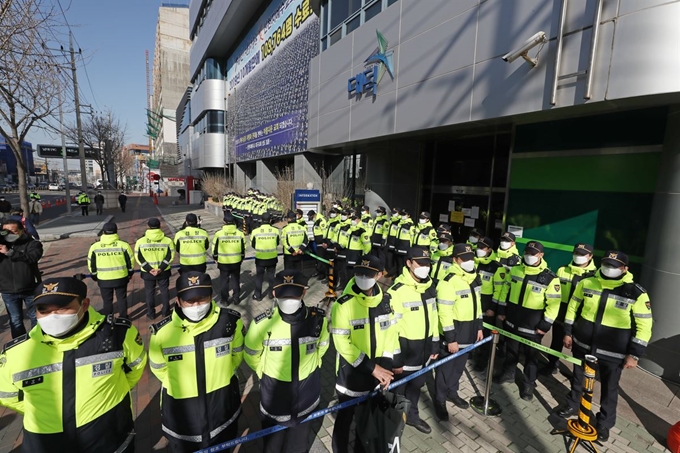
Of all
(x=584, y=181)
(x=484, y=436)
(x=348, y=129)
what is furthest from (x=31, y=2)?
(x=584, y=181)

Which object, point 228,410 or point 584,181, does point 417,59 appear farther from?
point 228,410

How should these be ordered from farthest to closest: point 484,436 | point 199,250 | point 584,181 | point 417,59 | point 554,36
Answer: point 417,59 < point 584,181 < point 199,250 < point 554,36 < point 484,436

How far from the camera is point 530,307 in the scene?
4.45m

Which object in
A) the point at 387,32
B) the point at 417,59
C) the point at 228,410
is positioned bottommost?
the point at 228,410

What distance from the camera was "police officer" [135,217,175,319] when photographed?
6082 millimetres

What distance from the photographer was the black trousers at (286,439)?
275 cm

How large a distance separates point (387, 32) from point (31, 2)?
30.6 feet

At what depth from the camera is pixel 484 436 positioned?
369 cm

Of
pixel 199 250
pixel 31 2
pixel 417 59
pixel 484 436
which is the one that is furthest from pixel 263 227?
pixel 31 2

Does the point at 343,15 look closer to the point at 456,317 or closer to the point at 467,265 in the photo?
the point at 467,265

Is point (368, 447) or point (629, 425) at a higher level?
point (368, 447)

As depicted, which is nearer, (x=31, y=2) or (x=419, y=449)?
(x=419, y=449)

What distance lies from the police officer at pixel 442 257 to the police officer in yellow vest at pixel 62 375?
5.10 m

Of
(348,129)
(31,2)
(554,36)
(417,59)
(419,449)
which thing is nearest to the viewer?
(419,449)
